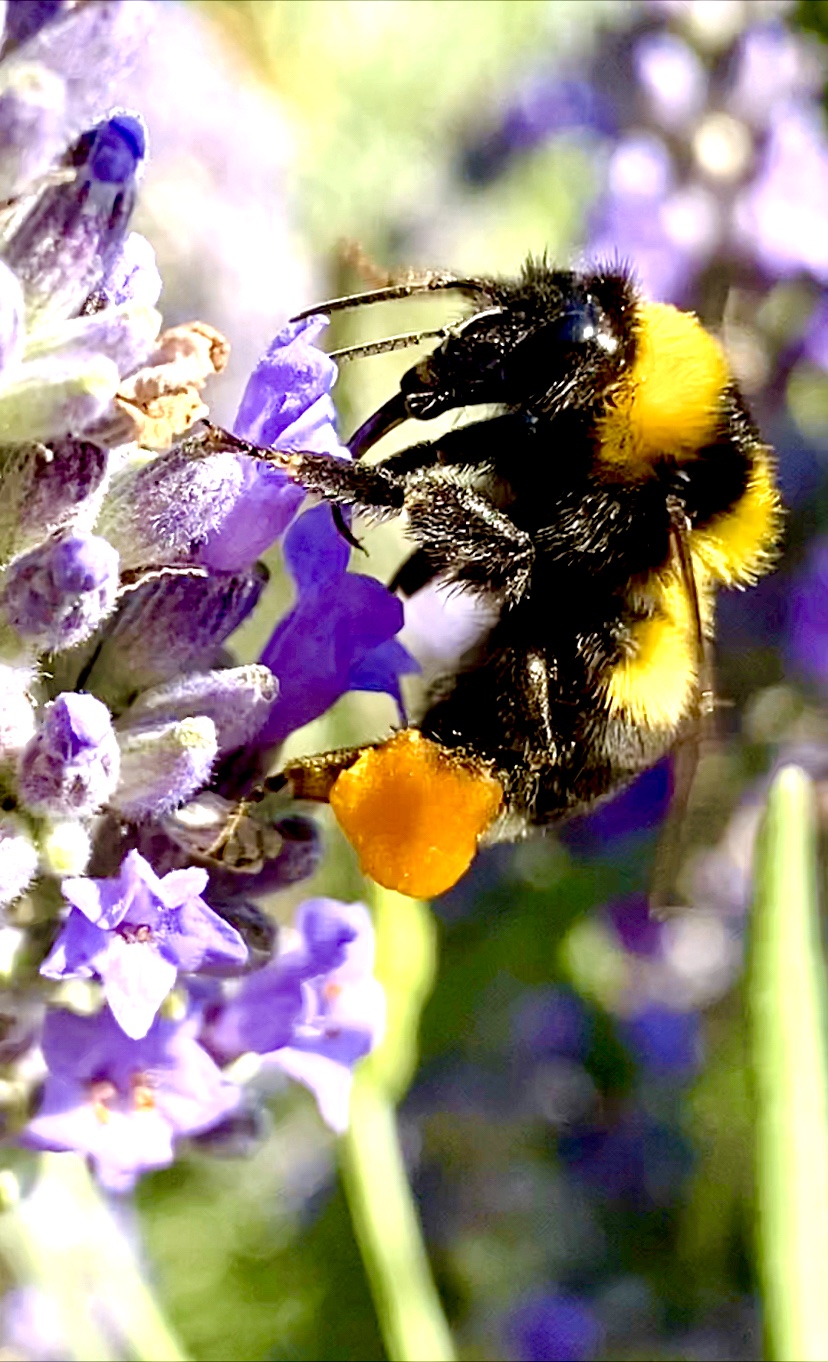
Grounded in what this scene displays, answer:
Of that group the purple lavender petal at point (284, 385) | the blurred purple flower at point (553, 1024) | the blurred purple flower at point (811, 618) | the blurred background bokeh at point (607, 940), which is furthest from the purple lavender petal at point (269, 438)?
the blurred purple flower at point (553, 1024)

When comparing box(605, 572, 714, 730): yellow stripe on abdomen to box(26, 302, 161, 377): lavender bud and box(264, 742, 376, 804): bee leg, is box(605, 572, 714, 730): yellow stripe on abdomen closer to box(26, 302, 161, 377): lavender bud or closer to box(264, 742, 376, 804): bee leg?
box(264, 742, 376, 804): bee leg

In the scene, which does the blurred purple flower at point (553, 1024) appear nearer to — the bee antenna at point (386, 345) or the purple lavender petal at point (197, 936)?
the bee antenna at point (386, 345)

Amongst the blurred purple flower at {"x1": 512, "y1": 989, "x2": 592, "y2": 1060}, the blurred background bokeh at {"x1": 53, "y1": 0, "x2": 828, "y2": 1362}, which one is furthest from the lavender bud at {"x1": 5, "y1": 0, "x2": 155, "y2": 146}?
the blurred purple flower at {"x1": 512, "y1": 989, "x2": 592, "y2": 1060}

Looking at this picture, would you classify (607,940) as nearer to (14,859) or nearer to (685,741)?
(685,741)

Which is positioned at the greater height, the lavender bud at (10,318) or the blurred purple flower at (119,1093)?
the lavender bud at (10,318)

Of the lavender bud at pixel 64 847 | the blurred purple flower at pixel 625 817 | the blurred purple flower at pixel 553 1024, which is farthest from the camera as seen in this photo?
the blurred purple flower at pixel 553 1024
